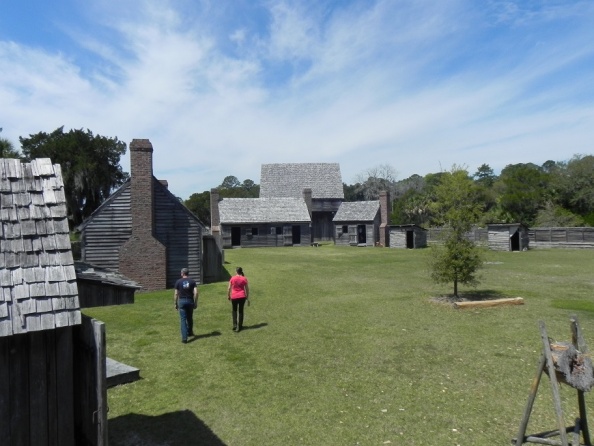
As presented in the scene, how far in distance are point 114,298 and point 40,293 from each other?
2.68 metres

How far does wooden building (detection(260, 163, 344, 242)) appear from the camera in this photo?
5488 cm

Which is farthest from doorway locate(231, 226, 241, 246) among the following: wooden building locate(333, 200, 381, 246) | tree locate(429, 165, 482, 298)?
tree locate(429, 165, 482, 298)

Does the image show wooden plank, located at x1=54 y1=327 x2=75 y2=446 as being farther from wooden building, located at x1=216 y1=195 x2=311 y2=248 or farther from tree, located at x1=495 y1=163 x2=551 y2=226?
tree, located at x1=495 y1=163 x2=551 y2=226

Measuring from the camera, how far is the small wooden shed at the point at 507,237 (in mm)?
35594

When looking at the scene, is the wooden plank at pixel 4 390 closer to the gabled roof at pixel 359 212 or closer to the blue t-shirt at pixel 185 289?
the blue t-shirt at pixel 185 289

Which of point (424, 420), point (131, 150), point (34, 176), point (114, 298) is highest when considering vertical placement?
point (131, 150)

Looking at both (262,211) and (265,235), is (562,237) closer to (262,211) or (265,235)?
(265,235)

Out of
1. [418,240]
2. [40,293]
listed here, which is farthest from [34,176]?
[418,240]

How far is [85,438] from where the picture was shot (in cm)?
458

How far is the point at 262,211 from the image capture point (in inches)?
1823

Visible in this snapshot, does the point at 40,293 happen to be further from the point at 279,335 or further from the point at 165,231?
the point at 165,231

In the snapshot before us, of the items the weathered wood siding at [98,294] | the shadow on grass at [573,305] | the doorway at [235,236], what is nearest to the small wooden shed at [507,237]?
the shadow on grass at [573,305]

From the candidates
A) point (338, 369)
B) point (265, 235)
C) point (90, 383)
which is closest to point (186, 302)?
point (338, 369)

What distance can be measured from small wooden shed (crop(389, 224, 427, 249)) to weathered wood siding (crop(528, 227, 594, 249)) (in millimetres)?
9802
